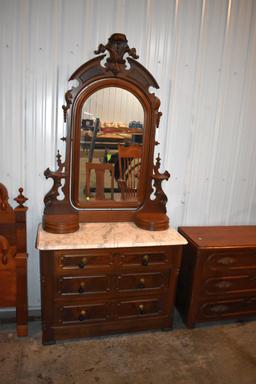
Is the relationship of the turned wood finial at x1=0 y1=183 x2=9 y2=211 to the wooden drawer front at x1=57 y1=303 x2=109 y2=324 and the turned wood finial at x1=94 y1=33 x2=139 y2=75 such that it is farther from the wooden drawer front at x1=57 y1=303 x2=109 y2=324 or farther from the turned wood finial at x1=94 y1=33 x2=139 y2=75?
the turned wood finial at x1=94 y1=33 x2=139 y2=75

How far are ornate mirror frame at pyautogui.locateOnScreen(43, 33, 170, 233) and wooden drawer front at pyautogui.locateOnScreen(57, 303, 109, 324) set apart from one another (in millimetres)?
531

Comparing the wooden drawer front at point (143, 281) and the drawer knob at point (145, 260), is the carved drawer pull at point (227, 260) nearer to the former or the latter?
the wooden drawer front at point (143, 281)

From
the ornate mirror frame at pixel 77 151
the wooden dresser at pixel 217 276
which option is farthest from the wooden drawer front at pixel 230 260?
the ornate mirror frame at pixel 77 151

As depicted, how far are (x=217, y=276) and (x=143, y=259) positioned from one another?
62 cm

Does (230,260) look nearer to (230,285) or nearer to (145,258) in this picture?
(230,285)

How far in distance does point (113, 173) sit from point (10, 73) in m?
0.94

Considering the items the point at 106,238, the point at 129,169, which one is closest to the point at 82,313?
the point at 106,238

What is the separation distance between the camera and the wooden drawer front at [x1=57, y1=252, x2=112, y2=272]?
6.17ft

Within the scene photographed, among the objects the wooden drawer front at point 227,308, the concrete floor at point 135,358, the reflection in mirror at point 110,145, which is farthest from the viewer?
the wooden drawer front at point 227,308

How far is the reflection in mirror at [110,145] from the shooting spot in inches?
80.2

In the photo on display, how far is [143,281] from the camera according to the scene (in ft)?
6.76

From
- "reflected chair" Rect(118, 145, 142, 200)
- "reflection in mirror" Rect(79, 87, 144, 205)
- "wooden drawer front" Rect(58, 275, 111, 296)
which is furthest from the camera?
"reflected chair" Rect(118, 145, 142, 200)

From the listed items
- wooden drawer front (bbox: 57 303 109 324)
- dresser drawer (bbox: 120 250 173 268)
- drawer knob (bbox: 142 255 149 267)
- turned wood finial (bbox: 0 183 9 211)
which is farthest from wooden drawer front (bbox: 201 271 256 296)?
turned wood finial (bbox: 0 183 9 211)

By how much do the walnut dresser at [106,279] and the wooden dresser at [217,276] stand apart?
18 centimetres
